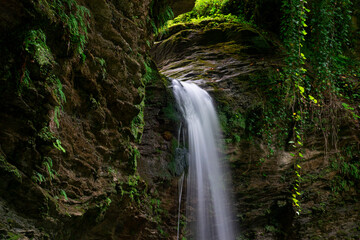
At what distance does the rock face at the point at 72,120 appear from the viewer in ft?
7.48

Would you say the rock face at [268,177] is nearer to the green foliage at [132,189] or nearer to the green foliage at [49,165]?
the green foliage at [132,189]

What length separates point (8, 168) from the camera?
217 centimetres

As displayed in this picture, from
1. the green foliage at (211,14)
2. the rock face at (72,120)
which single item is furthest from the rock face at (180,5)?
the green foliage at (211,14)

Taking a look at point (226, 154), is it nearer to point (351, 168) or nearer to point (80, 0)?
point (351, 168)

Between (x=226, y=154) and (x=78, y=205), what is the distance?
4.29 meters

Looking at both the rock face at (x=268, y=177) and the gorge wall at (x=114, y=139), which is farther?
the rock face at (x=268, y=177)

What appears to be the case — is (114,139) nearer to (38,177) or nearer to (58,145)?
(58,145)

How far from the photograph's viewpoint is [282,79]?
7445 mm

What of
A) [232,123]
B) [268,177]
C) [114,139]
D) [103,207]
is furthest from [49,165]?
[268,177]

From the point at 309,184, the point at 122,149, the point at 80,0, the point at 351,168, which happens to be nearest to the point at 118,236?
the point at 122,149

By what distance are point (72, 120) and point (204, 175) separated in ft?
11.9

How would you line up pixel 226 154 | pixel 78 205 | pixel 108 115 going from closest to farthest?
pixel 78 205 < pixel 108 115 < pixel 226 154

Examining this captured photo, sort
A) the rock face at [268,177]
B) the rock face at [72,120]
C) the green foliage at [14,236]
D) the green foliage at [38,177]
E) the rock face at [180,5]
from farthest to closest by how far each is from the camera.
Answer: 1. the rock face at [268,177]
2. the rock face at [180,5]
3. the green foliage at [38,177]
4. the rock face at [72,120]
5. the green foliage at [14,236]

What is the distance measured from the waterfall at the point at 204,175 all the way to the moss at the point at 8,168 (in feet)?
13.1
